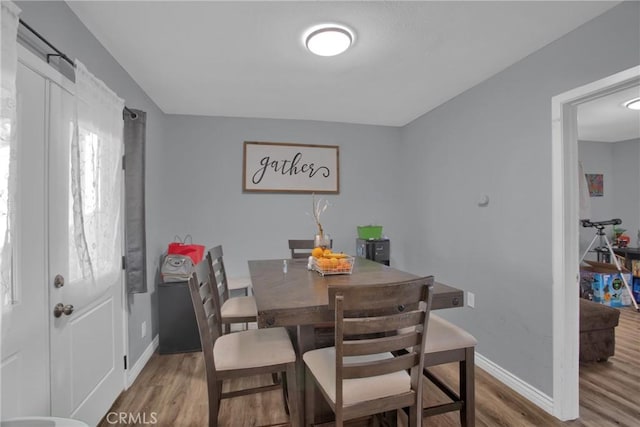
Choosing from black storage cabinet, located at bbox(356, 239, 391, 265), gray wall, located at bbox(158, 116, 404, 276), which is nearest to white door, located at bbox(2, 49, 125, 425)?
gray wall, located at bbox(158, 116, 404, 276)

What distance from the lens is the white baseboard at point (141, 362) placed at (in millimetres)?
2384

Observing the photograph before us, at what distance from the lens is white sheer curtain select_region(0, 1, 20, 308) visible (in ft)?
3.42

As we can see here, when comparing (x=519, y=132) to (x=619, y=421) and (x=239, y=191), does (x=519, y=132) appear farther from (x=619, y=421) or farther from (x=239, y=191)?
(x=239, y=191)

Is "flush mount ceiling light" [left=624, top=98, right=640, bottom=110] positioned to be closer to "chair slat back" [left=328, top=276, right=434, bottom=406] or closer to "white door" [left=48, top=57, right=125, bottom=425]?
"chair slat back" [left=328, top=276, right=434, bottom=406]

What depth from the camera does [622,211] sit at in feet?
16.0

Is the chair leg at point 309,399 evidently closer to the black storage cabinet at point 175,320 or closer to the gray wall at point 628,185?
the black storage cabinet at point 175,320

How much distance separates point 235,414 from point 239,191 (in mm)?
2335

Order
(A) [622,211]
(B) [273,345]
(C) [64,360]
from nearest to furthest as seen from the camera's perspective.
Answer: (C) [64,360] < (B) [273,345] < (A) [622,211]

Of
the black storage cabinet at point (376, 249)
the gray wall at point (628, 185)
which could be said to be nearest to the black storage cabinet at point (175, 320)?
the black storage cabinet at point (376, 249)

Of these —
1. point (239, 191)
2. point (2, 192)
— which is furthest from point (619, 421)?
point (239, 191)

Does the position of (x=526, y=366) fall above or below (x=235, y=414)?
above

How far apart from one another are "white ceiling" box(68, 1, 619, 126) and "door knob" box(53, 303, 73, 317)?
156 cm

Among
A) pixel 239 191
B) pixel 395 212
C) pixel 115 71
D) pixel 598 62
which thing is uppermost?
pixel 115 71

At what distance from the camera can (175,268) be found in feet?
9.86
